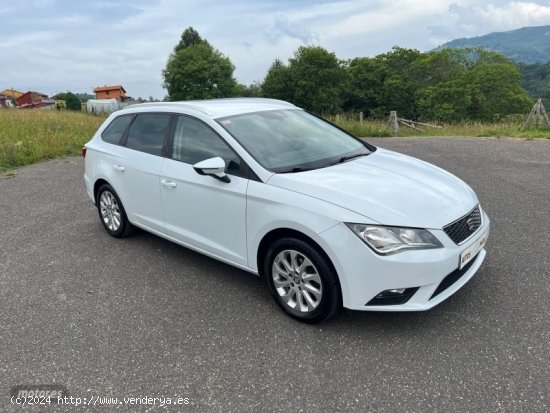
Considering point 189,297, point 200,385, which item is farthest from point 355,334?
point 189,297

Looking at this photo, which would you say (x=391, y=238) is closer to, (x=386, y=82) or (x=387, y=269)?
(x=387, y=269)

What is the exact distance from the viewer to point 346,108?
6194 cm

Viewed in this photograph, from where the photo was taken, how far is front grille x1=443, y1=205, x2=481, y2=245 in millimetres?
2980

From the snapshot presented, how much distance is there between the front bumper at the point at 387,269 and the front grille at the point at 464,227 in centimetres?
6

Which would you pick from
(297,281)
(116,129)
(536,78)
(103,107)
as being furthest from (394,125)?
(536,78)

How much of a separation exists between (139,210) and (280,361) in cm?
249

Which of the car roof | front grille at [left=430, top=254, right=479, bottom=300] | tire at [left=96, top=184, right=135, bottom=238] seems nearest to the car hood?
front grille at [left=430, top=254, right=479, bottom=300]

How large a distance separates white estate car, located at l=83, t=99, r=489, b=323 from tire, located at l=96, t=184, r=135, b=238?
8.8 inches

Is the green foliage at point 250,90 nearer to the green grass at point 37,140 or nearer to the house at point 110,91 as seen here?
the house at point 110,91

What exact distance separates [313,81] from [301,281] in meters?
57.5

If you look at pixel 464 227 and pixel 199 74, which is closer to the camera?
pixel 464 227

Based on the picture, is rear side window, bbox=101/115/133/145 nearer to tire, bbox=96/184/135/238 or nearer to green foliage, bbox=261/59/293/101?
tire, bbox=96/184/135/238

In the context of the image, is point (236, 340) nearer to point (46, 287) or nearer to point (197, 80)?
point (46, 287)

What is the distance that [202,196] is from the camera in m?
3.74
